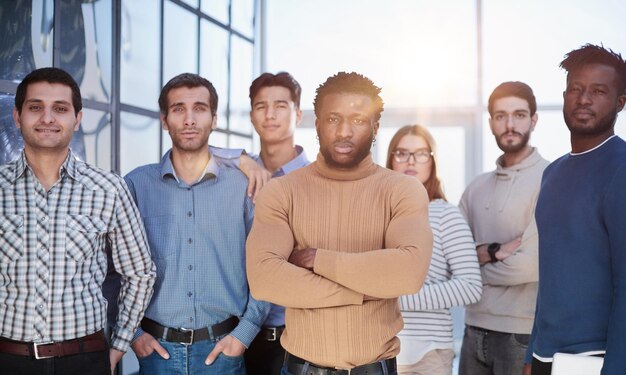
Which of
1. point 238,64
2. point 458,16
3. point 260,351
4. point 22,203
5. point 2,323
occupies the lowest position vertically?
point 260,351

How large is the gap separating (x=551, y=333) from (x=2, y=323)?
67.8 inches

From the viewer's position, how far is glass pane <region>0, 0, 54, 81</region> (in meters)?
3.48

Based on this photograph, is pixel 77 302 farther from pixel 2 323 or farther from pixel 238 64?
pixel 238 64

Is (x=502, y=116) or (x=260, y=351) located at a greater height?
(x=502, y=116)

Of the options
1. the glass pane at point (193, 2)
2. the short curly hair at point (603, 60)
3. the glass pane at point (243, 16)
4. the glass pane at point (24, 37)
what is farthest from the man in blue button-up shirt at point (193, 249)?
the glass pane at point (243, 16)

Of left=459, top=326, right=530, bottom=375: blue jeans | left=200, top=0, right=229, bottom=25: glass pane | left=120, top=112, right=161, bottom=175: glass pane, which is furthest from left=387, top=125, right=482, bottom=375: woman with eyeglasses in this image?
left=200, top=0, right=229, bottom=25: glass pane

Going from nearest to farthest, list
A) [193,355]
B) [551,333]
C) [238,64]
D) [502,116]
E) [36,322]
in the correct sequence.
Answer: [551,333] < [36,322] < [193,355] < [502,116] < [238,64]

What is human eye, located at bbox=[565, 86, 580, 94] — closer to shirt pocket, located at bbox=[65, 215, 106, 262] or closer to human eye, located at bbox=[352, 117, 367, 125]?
human eye, located at bbox=[352, 117, 367, 125]

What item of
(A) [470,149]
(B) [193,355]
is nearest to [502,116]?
(B) [193,355]

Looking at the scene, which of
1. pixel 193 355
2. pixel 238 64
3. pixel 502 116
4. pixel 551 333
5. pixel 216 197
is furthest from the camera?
pixel 238 64

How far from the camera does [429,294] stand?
8.76 ft

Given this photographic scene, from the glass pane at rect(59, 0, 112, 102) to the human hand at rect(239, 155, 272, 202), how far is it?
1678 millimetres

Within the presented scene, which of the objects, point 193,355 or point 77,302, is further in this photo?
point 193,355

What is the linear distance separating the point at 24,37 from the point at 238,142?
330 centimetres
